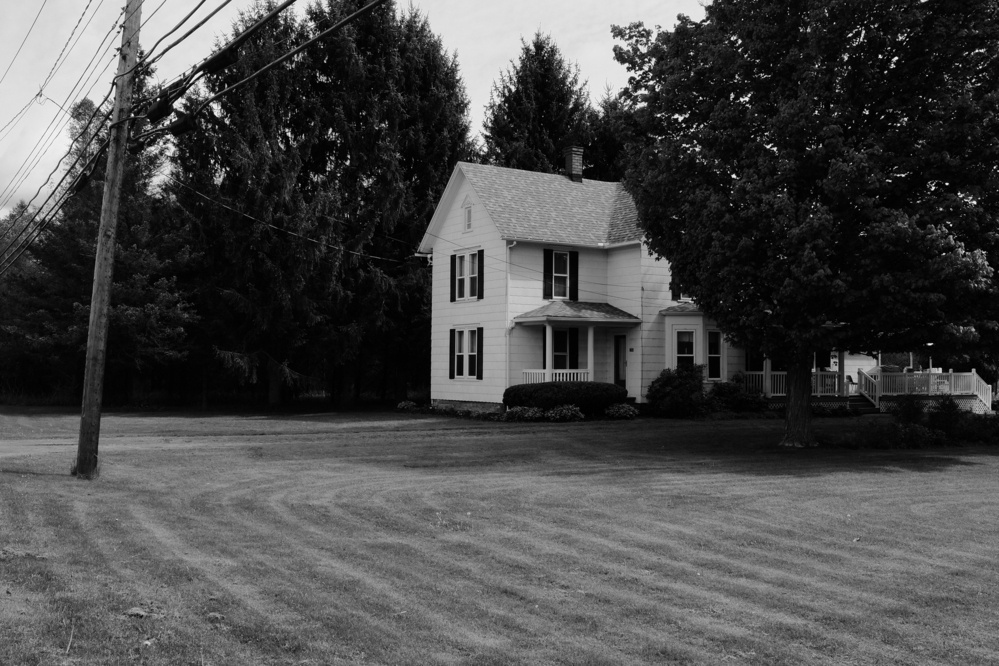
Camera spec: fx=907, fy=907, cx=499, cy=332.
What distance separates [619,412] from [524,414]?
10.2 feet

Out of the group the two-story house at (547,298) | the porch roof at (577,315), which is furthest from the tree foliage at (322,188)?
the porch roof at (577,315)

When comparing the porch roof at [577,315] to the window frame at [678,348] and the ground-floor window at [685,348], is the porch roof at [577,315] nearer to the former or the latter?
the window frame at [678,348]

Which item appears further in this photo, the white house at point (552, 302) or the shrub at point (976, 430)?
the white house at point (552, 302)

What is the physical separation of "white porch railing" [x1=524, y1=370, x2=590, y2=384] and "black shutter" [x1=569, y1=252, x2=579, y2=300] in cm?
279

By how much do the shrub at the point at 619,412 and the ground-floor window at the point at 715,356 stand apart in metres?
4.49

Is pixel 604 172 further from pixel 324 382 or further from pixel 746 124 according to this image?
pixel 746 124

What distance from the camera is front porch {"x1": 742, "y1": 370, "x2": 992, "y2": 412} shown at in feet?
112

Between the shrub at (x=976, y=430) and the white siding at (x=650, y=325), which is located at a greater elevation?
the white siding at (x=650, y=325)

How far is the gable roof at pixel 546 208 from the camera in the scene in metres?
31.0

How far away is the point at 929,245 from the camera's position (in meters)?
15.8

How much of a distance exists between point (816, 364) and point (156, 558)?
31.8m

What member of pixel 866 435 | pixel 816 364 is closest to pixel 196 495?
pixel 866 435

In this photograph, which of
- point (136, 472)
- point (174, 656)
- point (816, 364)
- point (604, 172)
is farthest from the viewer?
point (604, 172)

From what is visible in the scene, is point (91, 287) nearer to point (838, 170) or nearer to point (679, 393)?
point (679, 393)
